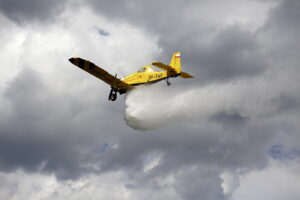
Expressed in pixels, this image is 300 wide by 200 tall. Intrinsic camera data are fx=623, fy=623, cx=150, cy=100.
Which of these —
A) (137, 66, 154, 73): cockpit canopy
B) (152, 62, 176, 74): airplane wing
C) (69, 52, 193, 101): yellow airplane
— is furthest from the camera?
(137, 66, 154, 73): cockpit canopy

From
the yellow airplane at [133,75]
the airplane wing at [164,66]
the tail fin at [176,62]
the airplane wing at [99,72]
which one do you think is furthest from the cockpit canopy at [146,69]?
the airplane wing at [164,66]

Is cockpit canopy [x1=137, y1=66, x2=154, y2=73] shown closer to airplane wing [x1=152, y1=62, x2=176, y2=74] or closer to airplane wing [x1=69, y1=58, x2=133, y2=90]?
airplane wing [x1=69, y1=58, x2=133, y2=90]

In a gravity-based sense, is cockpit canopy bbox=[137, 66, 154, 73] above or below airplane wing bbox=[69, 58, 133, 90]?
above

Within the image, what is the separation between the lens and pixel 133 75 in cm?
6081

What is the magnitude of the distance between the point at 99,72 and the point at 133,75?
3.46 meters

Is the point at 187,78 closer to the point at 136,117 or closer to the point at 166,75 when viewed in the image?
the point at 166,75

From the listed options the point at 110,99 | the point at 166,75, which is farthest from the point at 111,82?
the point at 166,75

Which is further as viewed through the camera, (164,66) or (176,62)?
(176,62)

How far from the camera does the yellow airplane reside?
58.0 meters

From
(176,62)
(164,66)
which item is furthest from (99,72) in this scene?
(176,62)

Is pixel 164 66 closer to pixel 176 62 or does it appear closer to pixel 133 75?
pixel 176 62

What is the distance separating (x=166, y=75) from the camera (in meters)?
57.9

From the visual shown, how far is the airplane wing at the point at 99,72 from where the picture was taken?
5872 cm

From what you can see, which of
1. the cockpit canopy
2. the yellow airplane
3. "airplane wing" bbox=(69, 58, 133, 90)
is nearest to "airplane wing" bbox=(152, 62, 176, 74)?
the yellow airplane
